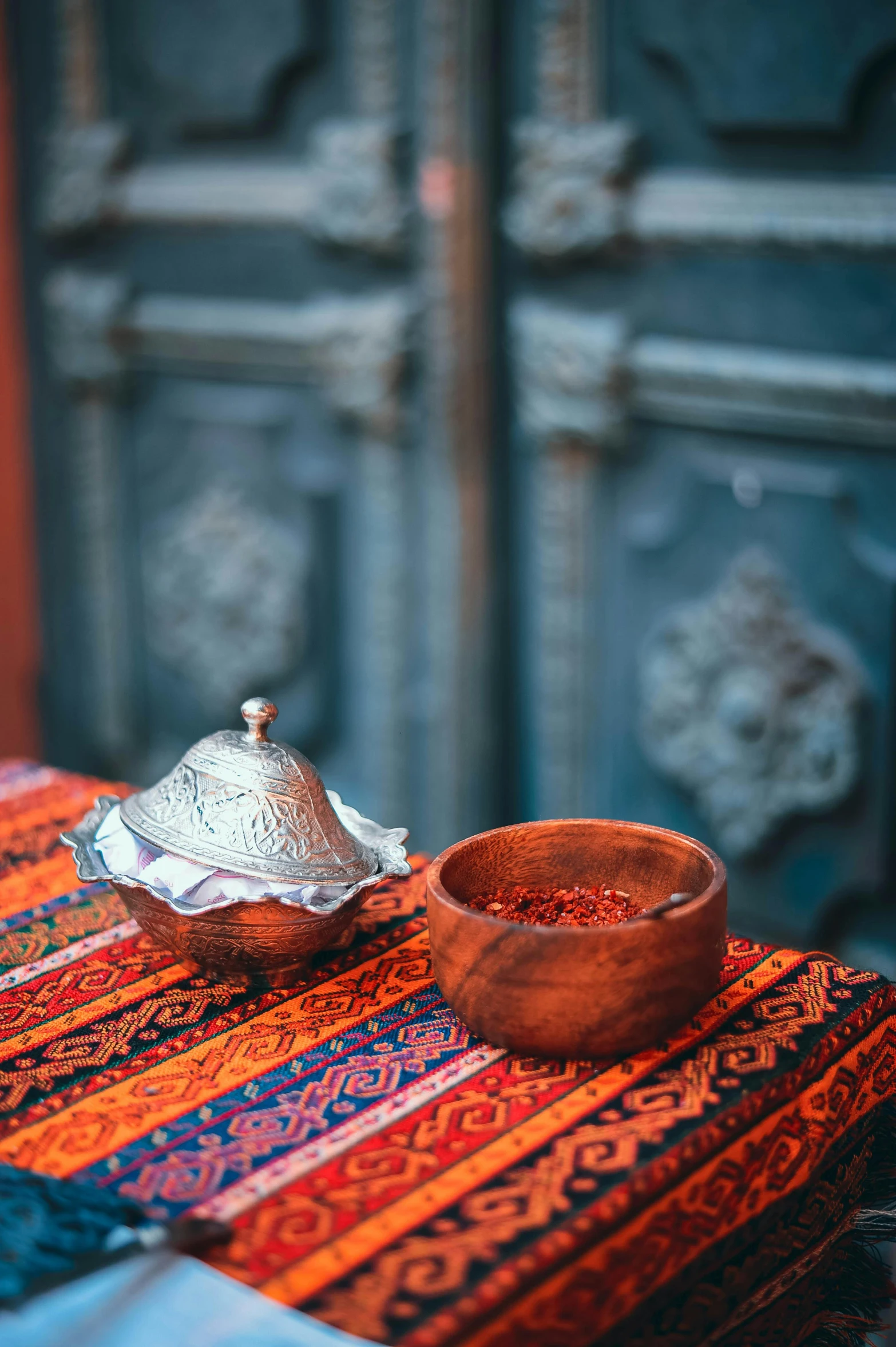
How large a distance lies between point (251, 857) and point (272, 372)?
3.87 feet

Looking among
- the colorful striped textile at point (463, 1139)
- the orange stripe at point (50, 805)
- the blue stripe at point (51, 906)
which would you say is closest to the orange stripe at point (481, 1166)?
the colorful striped textile at point (463, 1139)

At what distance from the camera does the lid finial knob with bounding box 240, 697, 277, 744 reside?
777 millimetres

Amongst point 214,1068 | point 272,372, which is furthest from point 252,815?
point 272,372

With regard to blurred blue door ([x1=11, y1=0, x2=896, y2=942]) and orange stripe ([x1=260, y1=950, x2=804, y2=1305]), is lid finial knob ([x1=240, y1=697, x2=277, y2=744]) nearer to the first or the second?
orange stripe ([x1=260, y1=950, x2=804, y2=1305])

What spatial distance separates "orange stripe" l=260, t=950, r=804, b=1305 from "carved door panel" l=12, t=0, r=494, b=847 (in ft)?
3.38

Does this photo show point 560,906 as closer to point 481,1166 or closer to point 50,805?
point 481,1166

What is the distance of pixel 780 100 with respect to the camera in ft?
4.51

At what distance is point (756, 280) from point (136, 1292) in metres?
1.18

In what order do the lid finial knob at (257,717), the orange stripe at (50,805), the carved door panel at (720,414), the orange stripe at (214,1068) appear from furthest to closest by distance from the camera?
the carved door panel at (720,414) < the orange stripe at (50,805) < the lid finial knob at (257,717) < the orange stripe at (214,1068)

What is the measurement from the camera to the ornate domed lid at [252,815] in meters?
0.74

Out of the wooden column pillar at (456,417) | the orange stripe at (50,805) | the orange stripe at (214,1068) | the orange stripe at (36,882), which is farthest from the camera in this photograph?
the wooden column pillar at (456,417)

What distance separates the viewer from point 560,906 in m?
0.75

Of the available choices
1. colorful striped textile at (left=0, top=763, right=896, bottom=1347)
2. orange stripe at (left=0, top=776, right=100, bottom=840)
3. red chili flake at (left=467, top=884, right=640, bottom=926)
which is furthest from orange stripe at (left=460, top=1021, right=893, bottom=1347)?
orange stripe at (left=0, top=776, right=100, bottom=840)

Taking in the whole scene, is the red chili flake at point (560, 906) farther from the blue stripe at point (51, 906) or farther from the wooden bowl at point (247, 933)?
the blue stripe at point (51, 906)
